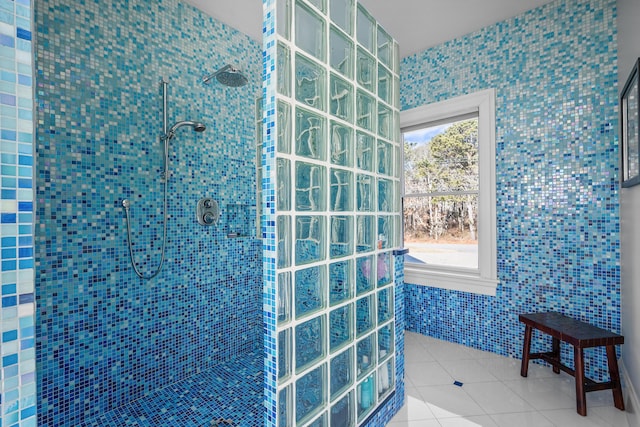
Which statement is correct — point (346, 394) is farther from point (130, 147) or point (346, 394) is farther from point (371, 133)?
point (130, 147)

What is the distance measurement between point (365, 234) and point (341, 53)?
2.91ft

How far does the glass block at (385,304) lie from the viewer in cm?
174

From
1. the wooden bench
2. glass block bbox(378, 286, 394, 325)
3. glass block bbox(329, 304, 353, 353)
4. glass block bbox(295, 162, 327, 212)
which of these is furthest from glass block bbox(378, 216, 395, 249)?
the wooden bench

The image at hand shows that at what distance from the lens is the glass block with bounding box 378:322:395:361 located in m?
1.74

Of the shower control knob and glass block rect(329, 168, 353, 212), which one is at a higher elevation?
glass block rect(329, 168, 353, 212)

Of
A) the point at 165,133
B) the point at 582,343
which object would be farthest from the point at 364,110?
the point at 582,343

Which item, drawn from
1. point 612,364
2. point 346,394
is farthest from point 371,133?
point 612,364

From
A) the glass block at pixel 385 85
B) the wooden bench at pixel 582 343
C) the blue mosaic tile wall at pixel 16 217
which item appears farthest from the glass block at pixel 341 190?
the wooden bench at pixel 582 343

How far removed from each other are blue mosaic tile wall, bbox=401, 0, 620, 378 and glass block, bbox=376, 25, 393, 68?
4.01 feet

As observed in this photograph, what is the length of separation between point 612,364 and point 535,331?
0.57m

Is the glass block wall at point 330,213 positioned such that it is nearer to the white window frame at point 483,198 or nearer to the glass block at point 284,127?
the glass block at point 284,127

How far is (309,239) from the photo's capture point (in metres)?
1.24

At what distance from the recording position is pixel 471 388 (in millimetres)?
2059

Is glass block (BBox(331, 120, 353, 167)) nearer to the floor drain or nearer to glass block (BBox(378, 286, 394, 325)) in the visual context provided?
glass block (BBox(378, 286, 394, 325))
